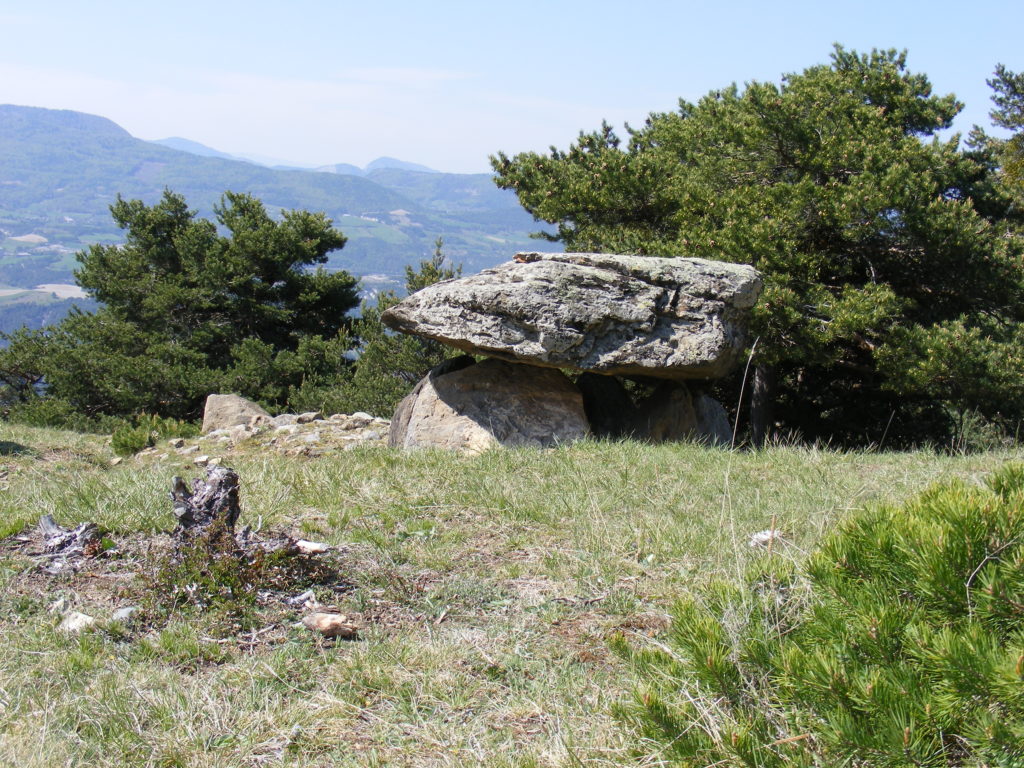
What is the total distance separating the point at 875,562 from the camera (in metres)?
2.72

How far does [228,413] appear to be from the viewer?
13648 millimetres

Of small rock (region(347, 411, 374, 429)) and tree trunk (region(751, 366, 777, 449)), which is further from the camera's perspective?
tree trunk (region(751, 366, 777, 449))

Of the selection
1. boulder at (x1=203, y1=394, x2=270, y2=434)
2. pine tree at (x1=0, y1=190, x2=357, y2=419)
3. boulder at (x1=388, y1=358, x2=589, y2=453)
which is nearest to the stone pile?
boulder at (x1=203, y1=394, x2=270, y2=434)

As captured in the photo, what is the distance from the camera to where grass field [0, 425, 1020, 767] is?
317 cm

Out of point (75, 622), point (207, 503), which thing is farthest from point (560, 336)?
point (75, 622)

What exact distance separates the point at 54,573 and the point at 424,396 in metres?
6.40

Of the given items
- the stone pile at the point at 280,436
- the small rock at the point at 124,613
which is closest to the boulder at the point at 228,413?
the stone pile at the point at 280,436

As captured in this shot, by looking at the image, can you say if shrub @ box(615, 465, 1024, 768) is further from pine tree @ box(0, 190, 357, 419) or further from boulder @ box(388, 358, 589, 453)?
pine tree @ box(0, 190, 357, 419)

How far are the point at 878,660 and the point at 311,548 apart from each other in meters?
3.28

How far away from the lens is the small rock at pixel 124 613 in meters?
4.10

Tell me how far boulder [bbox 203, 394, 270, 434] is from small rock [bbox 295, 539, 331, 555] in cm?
853

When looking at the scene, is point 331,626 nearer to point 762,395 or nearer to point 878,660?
point 878,660

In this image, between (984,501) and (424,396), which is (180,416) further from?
(984,501)

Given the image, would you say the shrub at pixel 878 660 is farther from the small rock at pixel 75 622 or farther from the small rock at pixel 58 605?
the small rock at pixel 58 605
